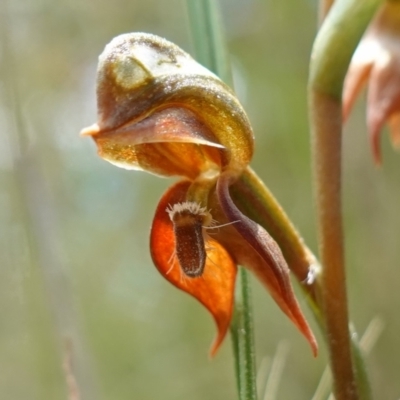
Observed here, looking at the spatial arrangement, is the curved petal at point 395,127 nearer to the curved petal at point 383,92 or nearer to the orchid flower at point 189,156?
the curved petal at point 383,92

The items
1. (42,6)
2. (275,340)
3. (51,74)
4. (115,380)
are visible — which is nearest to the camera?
(42,6)

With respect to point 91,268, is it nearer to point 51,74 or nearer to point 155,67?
point 51,74

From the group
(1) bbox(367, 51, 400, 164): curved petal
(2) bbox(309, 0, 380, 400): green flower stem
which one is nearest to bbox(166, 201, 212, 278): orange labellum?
(2) bbox(309, 0, 380, 400): green flower stem

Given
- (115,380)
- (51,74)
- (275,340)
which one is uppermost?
(51,74)

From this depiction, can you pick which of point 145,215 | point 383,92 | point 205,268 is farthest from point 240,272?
point 145,215

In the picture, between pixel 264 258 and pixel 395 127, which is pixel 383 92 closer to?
pixel 395 127

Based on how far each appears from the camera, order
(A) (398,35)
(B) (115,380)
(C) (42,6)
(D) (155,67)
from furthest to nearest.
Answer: (B) (115,380), (C) (42,6), (A) (398,35), (D) (155,67)

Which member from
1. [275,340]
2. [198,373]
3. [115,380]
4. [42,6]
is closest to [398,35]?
[42,6]
